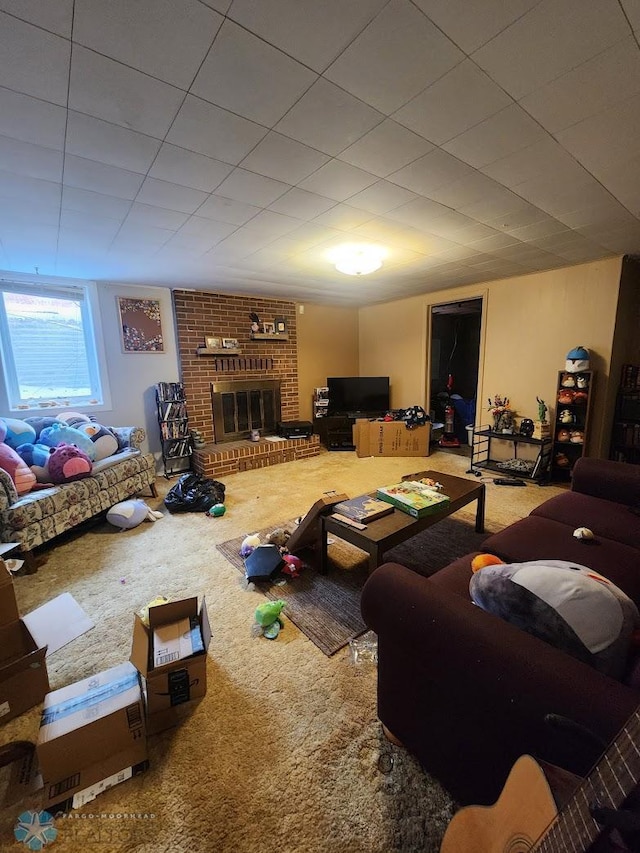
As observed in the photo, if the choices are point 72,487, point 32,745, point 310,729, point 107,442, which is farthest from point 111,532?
point 310,729

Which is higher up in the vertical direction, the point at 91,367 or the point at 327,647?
the point at 91,367

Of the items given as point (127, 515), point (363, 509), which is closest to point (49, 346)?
point (127, 515)

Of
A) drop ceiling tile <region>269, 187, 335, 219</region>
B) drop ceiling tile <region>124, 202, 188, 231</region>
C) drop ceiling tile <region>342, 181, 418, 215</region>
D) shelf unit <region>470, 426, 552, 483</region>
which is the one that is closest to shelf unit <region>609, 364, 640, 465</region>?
shelf unit <region>470, 426, 552, 483</region>

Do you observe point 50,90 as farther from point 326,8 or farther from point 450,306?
point 450,306

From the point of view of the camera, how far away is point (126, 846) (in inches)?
38.1

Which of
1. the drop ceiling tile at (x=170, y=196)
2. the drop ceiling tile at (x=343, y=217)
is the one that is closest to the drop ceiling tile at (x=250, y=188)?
the drop ceiling tile at (x=170, y=196)

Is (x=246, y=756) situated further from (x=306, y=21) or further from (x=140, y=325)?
(x=140, y=325)

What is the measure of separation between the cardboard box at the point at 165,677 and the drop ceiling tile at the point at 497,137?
7.74 feet

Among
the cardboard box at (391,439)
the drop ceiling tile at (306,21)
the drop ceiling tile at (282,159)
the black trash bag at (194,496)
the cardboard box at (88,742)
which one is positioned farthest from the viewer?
the cardboard box at (391,439)

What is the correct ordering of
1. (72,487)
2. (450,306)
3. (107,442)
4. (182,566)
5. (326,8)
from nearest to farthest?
1. (326,8)
2. (182,566)
3. (72,487)
4. (107,442)
5. (450,306)

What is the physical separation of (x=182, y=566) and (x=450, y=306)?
460 cm

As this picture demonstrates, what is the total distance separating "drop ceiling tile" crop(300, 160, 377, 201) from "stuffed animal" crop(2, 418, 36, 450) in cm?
298

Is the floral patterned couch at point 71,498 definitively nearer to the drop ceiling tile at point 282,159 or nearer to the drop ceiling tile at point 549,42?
the drop ceiling tile at point 282,159

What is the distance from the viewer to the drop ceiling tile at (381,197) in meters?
1.92
